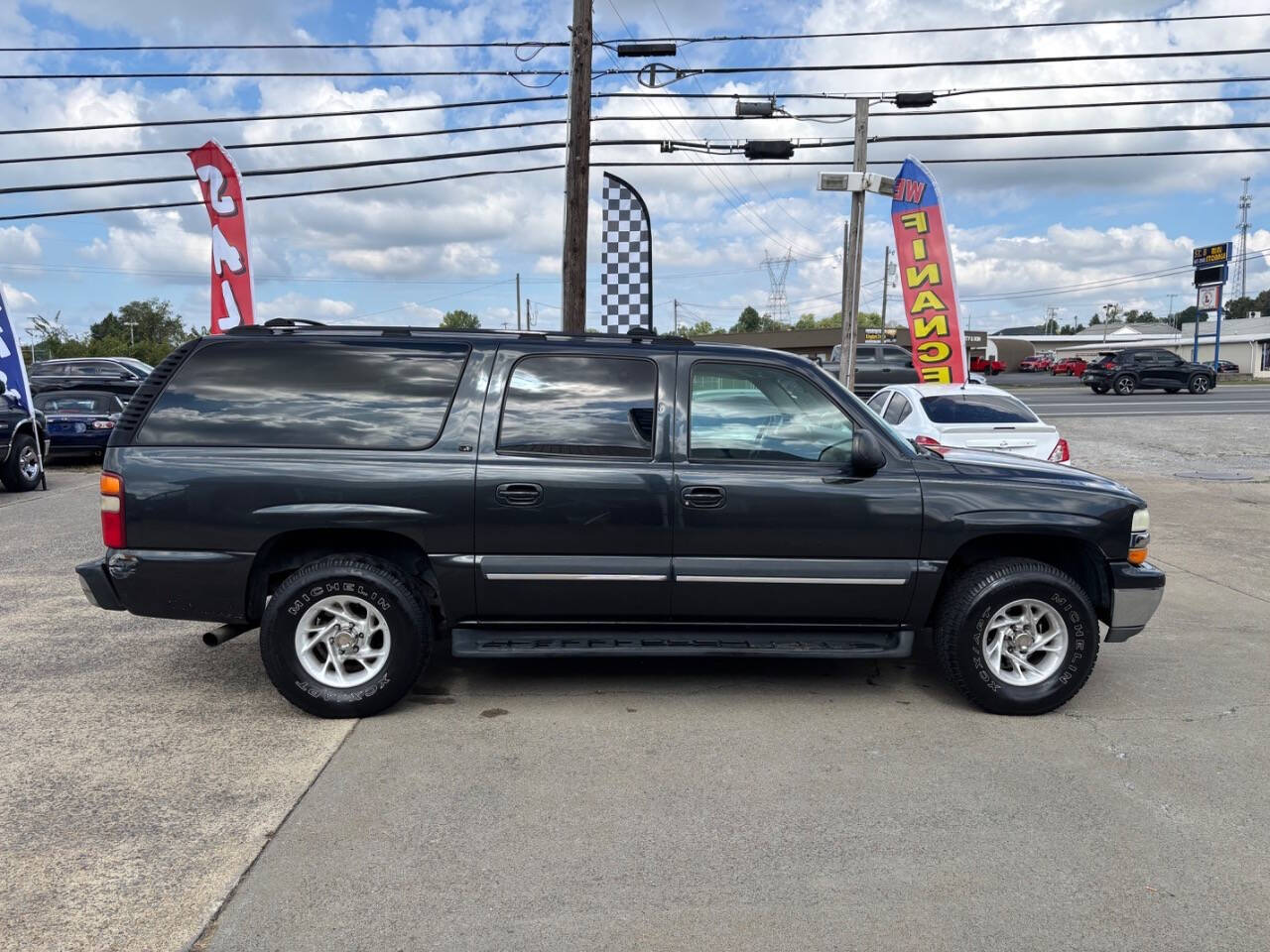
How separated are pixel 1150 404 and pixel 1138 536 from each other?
93.6 ft

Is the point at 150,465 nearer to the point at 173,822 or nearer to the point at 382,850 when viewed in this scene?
the point at 173,822

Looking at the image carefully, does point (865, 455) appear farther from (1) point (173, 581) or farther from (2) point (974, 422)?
(2) point (974, 422)

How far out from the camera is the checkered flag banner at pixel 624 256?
13664mm

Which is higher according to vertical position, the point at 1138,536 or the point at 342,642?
the point at 1138,536

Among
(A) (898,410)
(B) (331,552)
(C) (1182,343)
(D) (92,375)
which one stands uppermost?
(C) (1182,343)

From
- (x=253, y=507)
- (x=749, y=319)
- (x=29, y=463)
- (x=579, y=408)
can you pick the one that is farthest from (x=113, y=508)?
(x=749, y=319)

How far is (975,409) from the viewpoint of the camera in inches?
411

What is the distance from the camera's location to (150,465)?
4.45 metres

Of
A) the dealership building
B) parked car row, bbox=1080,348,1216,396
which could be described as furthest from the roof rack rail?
the dealership building

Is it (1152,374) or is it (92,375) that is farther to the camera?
(1152,374)

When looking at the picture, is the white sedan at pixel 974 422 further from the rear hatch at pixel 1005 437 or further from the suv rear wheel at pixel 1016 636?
the suv rear wheel at pixel 1016 636

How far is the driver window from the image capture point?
4633mm

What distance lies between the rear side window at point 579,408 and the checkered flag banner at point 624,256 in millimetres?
9081

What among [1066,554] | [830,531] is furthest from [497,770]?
[1066,554]
